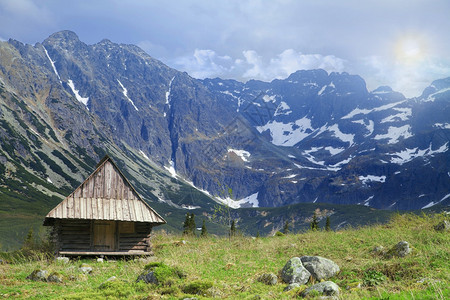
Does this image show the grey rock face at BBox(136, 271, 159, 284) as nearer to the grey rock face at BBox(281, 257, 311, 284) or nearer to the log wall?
the grey rock face at BBox(281, 257, 311, 284)

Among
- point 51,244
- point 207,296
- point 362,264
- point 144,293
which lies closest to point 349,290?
point 362,264

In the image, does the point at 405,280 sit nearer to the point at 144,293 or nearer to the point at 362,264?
the point at 362,264

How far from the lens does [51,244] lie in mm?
31031

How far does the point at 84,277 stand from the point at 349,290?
12.6 metres

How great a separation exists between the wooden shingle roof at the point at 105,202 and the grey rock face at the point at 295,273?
14738 millimetres

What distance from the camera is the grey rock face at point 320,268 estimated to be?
617 inches

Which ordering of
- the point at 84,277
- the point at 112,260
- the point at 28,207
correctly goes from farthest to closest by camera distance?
the point at 28,207, the point at 112,260, the point at 84,277

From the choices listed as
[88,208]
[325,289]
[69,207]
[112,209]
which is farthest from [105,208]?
[325,289]

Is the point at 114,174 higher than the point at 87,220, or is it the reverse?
the point at 114,174

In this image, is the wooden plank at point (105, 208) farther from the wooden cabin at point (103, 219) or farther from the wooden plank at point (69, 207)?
the wooden plank at point (69, 207)

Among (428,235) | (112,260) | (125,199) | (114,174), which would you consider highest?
(114,174)

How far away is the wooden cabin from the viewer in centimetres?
2702

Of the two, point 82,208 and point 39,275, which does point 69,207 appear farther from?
point 39,275

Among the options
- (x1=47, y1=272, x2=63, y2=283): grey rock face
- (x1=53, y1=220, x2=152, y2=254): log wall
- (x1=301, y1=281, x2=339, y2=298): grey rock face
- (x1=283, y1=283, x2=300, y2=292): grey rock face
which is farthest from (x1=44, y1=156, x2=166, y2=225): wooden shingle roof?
(x1=301, y1=281, x2=339, y2=298): grey rock face
